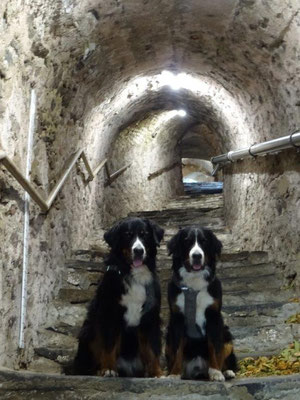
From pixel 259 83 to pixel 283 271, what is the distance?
1.94 metres

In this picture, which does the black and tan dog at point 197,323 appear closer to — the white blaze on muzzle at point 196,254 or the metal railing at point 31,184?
the white blaze on muzzle at point 196,254

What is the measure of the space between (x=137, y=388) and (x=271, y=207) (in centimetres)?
292

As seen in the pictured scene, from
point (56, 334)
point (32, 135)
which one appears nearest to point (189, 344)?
point (56, 334)

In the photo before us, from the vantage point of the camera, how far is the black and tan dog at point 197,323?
2473 mm

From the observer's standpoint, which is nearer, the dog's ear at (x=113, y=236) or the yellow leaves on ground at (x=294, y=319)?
the dog's ear at (x=113, y=236)

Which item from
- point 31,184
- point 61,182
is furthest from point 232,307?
point 31,184

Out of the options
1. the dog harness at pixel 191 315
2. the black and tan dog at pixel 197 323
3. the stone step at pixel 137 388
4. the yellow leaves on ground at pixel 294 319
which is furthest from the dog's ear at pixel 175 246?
the yellow leaves on ground at pixel 294 319

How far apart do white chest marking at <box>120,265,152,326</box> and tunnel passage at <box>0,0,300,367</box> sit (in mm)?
767

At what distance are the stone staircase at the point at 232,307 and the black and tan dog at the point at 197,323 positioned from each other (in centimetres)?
29

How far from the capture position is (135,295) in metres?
2.61

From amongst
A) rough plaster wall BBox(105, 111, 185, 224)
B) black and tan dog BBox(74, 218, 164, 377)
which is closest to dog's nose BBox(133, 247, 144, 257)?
black and tan dog BBox(74, 218, 164, 377)

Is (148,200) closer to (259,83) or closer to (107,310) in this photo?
(259,83)

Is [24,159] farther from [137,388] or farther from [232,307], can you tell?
[232,307]

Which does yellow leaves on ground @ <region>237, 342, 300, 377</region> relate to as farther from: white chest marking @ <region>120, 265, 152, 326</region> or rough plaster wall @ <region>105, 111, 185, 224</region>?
rough plaster wall @ <region>105, 111, 185, 224</region>
